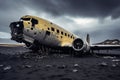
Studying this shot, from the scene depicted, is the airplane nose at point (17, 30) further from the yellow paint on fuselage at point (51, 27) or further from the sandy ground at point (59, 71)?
Answer: the sandy ground at point (59, 71)

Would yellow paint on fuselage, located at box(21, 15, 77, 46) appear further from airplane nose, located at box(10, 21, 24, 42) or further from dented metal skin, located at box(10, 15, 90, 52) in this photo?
airplane nose, located at box(10, 21, 24, 42)

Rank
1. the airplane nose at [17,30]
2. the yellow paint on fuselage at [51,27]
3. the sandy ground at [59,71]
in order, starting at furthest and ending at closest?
the yellow paint on fuselage at [51,27]
the airplane nose at [17,30]
the sandy ground at [59,71]

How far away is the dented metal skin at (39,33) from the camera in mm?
16812

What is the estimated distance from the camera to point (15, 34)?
16.8 meters

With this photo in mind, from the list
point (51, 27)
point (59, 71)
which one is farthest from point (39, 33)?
point (59, 71)

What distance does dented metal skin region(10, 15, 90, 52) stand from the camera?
1681 centimetres

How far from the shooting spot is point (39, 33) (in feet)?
59.5

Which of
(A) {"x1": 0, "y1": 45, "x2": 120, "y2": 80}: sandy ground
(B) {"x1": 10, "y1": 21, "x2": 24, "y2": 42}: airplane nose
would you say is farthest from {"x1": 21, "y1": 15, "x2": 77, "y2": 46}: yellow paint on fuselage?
(A) {"x1": 0, "y1": 45, "x2": 120, "y2": 80}: sandy ground

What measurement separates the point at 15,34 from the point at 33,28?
7.06 feet

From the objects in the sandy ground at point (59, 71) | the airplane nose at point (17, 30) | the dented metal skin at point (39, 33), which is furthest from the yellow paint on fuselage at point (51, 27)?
the sandy ground at point (59, 71)

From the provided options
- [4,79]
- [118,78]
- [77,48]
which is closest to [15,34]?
[77,48]

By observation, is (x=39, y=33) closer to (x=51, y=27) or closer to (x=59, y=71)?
(x=51, y=27)

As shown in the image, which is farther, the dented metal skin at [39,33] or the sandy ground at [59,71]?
the dented metal skin at [39,33]

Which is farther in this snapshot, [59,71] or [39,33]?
[39,33]
